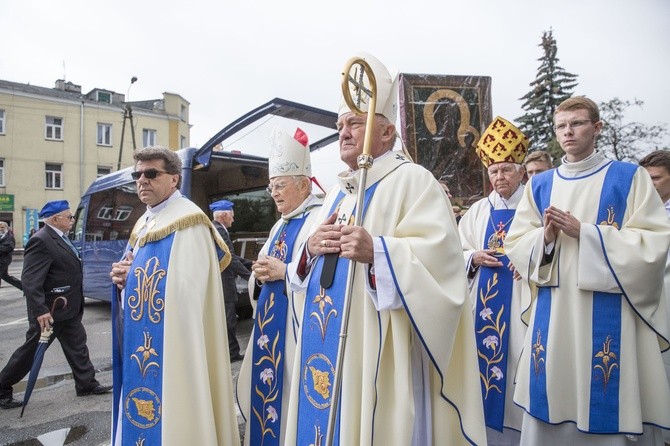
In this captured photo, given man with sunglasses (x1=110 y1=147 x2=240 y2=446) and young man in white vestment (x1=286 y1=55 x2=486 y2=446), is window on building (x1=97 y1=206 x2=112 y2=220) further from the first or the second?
young man in white vestment (x1=286 y1=55 x2=486 y2=446)

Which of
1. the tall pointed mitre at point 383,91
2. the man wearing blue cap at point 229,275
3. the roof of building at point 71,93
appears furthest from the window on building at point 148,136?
the tall pointed mitre at point 383,91

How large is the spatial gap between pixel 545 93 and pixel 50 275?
29793 millimetres

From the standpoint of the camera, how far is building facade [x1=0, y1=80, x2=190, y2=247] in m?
30.4

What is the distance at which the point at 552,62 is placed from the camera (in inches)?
1128

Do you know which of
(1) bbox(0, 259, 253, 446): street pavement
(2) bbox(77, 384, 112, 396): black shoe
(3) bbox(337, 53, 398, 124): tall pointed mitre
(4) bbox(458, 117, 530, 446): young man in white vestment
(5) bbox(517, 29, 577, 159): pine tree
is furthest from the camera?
(5) bbox(517, 29, 577, 159): pine tree

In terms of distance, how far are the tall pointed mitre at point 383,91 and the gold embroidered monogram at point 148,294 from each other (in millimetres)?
1453

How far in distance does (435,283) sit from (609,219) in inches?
57.8

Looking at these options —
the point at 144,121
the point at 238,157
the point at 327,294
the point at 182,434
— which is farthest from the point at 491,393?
the point at 144,121

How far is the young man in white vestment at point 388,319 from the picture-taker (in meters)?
1.86

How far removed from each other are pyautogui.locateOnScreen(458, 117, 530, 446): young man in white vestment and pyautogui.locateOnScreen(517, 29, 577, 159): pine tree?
2711 centimetres

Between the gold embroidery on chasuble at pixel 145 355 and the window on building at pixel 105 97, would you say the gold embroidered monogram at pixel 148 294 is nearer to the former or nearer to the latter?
the gold embroidery on chasuble at pixel 145 355

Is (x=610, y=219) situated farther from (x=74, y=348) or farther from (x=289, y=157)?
(x=74, y=348)

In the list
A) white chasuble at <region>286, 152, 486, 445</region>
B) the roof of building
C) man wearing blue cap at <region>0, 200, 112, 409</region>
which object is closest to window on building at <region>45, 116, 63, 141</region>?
the roof of building

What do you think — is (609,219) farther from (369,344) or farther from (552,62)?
(552,62)
